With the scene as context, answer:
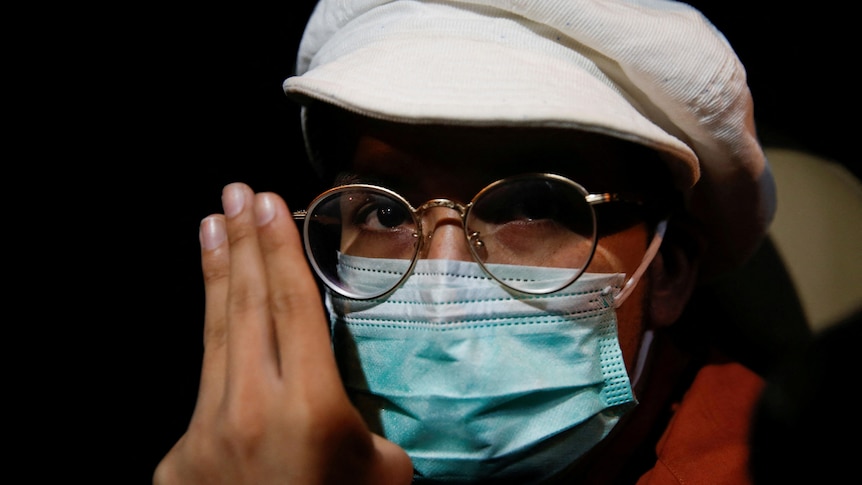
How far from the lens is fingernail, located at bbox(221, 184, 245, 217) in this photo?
96cm

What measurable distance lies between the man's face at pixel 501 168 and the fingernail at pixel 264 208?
29cm

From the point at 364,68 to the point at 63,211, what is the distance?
972mm

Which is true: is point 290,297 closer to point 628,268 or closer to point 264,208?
point 264,208

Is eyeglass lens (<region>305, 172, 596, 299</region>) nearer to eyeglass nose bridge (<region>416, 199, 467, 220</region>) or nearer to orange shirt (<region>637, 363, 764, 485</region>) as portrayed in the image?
eyeglass nose bridge (<region>416, 199, 467, 220</region>)

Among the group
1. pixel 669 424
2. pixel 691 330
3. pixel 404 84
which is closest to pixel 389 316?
pixel 404 84

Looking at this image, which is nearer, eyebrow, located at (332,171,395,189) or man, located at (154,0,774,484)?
man, located at (154,0,774,484)

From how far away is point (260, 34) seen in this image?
167 cm

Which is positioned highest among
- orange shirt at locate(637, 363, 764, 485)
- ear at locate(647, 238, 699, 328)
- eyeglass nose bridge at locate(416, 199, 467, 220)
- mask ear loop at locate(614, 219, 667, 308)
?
eyeglass nose bridge at locate(416, 199, 467, 220)

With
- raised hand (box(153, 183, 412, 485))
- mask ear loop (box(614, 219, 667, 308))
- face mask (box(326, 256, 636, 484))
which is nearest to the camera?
raised hand (box(153, 183, 412, 485))

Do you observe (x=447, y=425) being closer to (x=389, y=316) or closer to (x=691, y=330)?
(x=389, y=316)

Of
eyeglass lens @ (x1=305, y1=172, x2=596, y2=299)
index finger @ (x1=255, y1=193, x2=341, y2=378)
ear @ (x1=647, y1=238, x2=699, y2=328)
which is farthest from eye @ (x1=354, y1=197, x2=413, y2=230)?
ear @ (x1=647, y1=238, x2=699, y2=328)

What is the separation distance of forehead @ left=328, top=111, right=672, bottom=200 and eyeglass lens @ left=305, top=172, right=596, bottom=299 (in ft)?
0.14

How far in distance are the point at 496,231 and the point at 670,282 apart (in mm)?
516

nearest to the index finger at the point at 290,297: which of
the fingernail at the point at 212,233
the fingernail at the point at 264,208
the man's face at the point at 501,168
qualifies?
the fingernail at the point at 264,208
